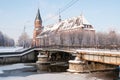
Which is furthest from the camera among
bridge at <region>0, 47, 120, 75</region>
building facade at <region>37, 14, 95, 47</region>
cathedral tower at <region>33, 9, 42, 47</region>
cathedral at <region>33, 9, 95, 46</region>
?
cathedral tower at <region>33, 9, 42, 47</region>

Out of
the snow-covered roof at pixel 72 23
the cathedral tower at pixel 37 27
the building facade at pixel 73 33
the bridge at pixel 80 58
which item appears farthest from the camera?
the cathedral tower at pixel 37 27

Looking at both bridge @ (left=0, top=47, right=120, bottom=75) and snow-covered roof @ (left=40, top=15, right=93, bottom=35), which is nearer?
bridge @ (left=0, top=47, right=120, bottom=75)

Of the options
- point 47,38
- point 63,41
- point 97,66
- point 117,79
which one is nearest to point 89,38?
point 63,41

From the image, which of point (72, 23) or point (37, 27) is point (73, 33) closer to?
point (72, 23)

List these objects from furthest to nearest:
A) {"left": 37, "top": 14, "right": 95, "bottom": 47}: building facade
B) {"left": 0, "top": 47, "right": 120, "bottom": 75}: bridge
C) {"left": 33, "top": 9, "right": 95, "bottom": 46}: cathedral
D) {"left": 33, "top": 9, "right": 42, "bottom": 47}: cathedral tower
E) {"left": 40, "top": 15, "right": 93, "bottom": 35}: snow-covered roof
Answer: {"left": 33, "top": 9, "right": 42, "bottom": 47}: cathedral tower < {"left": 40, "top": 15, "right": 93, "bottom": 35}: snow-covered roof < {"left": 33, "top": 9, "right": 95, "bottom": 46}: cathedral < {"left": 37, "top": 14, "right": 95, "bottom": 47}: building facade < {"left": 0, "top": 47, "right": 120, "bottom": 75}: bridge

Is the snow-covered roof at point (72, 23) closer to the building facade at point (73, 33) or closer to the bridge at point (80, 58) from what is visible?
the building facade at point (73, 33)

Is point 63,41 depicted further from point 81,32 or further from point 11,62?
point 11,62

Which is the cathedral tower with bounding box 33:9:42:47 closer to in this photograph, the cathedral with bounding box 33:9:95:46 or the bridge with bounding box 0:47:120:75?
the cathedral with bounding box 33:9:95:46

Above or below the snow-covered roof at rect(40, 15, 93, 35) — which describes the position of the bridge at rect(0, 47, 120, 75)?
below

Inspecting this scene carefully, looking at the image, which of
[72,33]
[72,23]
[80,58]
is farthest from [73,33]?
[80,58]

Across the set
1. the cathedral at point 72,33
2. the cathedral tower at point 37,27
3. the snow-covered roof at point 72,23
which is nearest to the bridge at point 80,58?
the cathedral at point 72,33

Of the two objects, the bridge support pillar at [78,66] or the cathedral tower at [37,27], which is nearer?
the bridge support pillar at [78,66]

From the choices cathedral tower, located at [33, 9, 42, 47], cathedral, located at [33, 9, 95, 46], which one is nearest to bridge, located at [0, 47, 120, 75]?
cathedral, located at [33, 9, 95, 46]

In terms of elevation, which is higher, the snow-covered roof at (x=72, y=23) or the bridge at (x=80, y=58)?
the snow-covered roof at (x=72, y=23)
